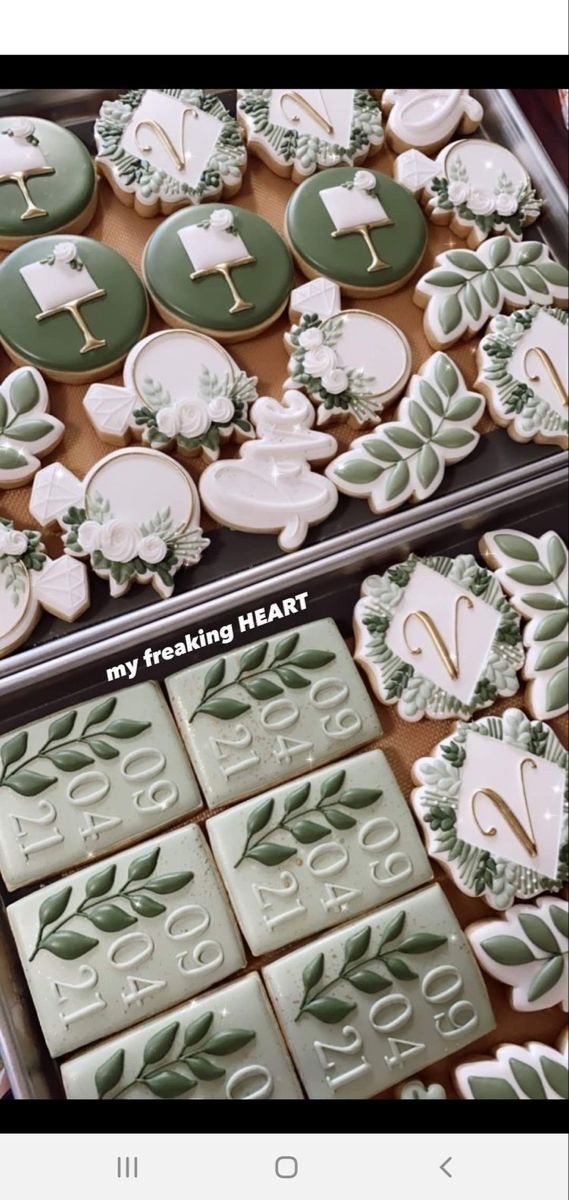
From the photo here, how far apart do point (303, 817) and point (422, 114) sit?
1.23 meters

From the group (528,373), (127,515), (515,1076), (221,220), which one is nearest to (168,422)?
(127,515)

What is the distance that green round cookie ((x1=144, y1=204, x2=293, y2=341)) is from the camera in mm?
1415

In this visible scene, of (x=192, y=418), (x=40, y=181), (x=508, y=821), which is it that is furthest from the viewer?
(x=40, y=181)

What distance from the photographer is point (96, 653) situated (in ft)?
4.11

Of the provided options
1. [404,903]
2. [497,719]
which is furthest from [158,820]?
[497,719]

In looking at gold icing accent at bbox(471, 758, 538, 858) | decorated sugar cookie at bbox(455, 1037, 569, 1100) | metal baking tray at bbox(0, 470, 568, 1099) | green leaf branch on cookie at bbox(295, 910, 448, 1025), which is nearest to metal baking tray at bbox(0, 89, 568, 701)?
metal baking tray at bbox(0, 470, 568, 1099)

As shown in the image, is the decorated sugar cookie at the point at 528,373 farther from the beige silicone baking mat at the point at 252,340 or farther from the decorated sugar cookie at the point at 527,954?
the decorated sugar cookie at the point at 527,954

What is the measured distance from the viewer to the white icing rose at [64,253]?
1.38 m

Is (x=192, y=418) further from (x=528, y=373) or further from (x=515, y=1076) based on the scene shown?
(x=515, y=1076)

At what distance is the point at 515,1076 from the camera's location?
1135 mm

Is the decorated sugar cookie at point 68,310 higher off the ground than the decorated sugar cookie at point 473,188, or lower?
higher

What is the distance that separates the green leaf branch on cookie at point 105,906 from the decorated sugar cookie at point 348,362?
0.72 metres

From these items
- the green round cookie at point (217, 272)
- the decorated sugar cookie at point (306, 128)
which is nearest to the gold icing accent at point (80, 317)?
the green round cookie at point (217, 272)

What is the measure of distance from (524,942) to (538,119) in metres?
1.40
